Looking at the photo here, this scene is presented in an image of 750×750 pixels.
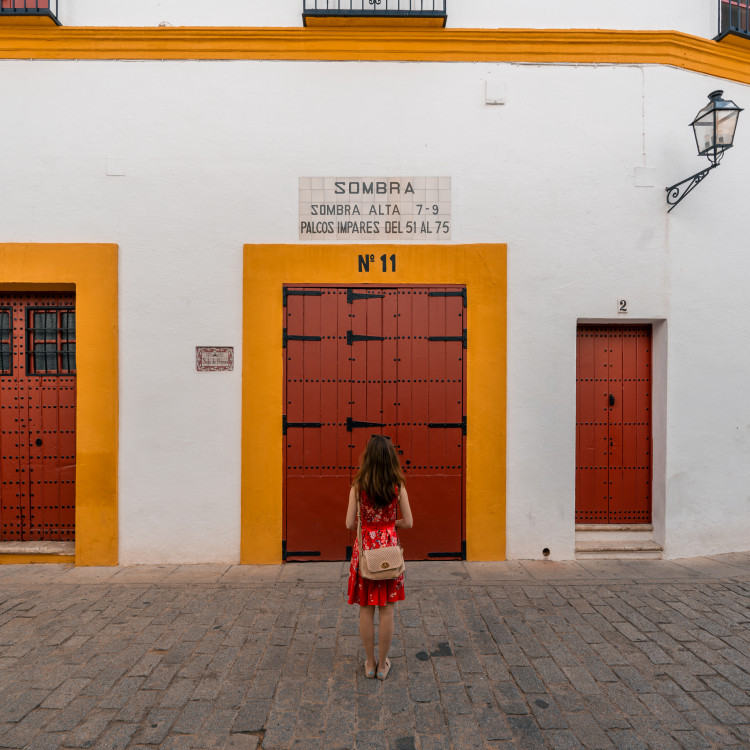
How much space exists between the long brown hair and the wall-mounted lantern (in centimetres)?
423

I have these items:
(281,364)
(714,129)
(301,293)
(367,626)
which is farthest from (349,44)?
(367,626)

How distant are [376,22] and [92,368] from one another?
4.55 m

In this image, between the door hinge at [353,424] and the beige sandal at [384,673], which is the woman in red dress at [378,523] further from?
the door hinge at [353,424]

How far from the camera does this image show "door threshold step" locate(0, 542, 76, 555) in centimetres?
511

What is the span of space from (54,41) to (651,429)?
24.4ft

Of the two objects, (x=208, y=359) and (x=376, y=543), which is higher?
(x=208, y=359)

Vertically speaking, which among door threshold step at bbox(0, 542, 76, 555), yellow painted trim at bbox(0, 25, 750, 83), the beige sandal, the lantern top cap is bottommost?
the beige sandal

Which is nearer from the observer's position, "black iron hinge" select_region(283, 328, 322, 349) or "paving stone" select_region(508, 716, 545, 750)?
"paving stone" select_region(508, 716, 545, 750)

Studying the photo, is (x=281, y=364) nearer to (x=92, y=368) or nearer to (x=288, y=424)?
(x=288, y=424)

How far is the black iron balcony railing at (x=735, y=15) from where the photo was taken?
545cm

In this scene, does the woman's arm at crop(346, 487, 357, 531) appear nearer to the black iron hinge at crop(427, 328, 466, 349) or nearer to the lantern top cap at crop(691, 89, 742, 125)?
the black iron hinge at crop(427, 328, 466, 349)

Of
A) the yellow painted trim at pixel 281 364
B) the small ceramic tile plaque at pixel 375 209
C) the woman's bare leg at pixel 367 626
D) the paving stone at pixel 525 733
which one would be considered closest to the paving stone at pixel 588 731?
the paving stone at pixel 525 733

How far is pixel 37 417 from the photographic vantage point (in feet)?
17.4

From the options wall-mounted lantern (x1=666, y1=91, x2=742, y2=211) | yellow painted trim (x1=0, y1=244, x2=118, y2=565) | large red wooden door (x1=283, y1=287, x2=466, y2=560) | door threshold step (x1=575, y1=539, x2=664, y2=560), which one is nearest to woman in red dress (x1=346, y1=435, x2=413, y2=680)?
large red wooden door (x1=283, y1=287, x2=466, y2=560)
